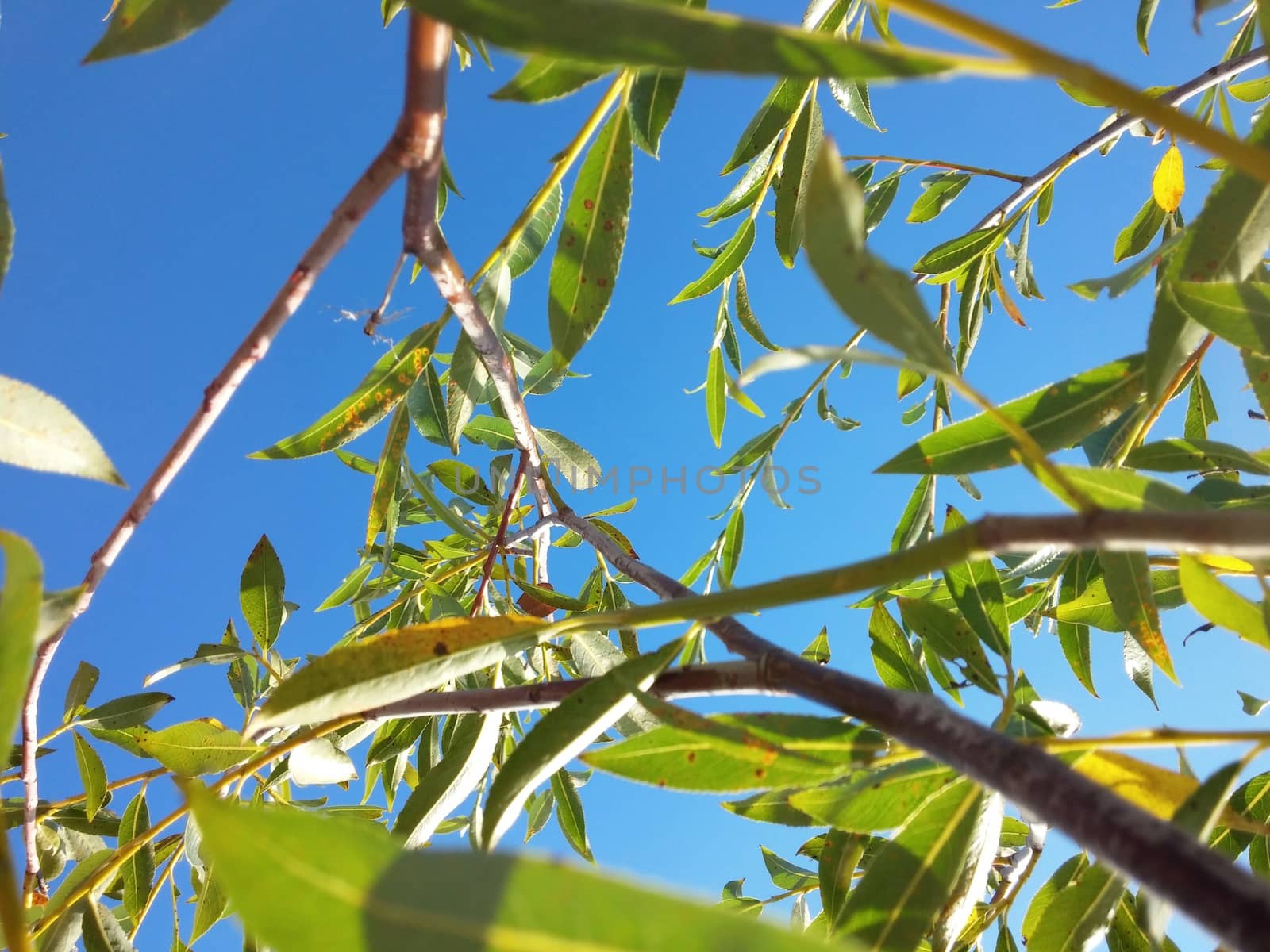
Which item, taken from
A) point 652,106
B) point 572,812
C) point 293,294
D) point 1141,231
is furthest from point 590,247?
point 1141,231

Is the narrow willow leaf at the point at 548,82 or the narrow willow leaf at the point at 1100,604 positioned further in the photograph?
the narrow willow leaf at the point at 1100,604

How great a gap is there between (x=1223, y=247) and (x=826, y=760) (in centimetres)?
44

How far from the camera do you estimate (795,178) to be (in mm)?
1119

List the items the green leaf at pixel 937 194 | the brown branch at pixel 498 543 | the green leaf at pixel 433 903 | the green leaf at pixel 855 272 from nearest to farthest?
the green leaf at pixel 433 903
the green leaf at pixel 855 272
the brown branch at pixel 498 543
the green leaf at pixel 937 194

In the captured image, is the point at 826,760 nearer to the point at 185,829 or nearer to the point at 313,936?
the point at 313,936

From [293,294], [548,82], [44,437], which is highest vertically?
[548,82]

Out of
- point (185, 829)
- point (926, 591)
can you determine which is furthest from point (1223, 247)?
point (185, 829)

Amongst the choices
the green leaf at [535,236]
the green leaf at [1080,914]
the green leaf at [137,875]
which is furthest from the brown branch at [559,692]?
the green leaf at [137,875]

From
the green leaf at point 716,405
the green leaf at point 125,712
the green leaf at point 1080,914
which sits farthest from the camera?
the green leaf at point 716,405

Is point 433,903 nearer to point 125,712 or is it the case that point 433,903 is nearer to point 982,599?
point 982,599

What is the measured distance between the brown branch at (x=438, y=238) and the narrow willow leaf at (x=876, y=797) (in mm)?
444

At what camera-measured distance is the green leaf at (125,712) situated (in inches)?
43.0

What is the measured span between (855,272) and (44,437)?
0.49m

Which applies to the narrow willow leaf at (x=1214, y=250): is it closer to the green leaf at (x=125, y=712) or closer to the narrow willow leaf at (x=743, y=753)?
the narrow willow leaf at (x=743, y=753)
